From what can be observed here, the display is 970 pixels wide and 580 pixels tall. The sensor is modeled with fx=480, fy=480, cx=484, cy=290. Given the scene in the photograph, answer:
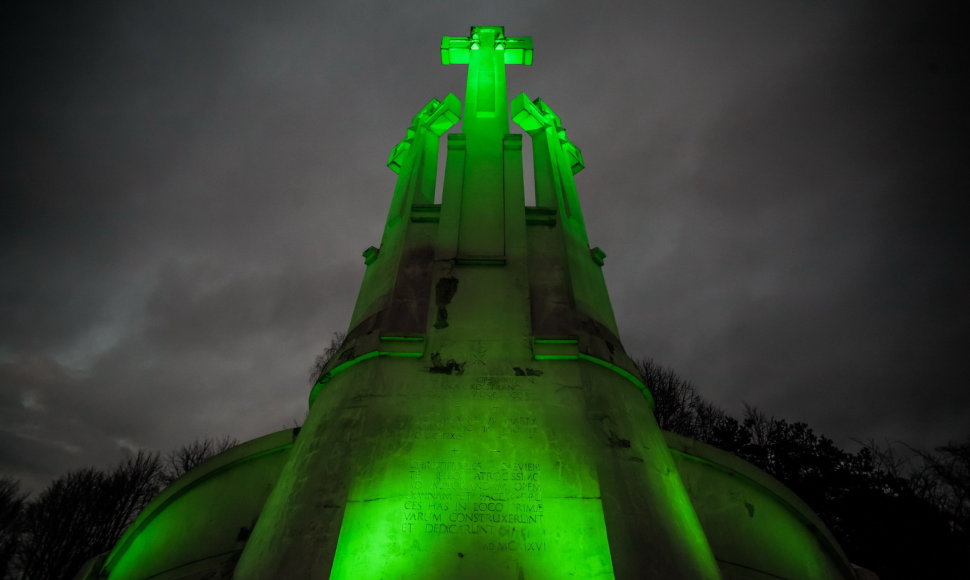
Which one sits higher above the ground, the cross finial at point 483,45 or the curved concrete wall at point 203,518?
the cross finial at point 483,45

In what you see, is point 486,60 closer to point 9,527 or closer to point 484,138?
point 484,138

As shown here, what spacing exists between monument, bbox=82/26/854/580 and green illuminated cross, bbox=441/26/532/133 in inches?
65.8

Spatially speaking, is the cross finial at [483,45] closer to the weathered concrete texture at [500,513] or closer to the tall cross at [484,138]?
the tall cross at [484,138]

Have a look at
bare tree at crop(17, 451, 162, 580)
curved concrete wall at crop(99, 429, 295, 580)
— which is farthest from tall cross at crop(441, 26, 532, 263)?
bare tree at crop(17, 451, 162, 580)

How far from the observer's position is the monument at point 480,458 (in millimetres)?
5246

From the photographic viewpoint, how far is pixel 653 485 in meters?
6.02

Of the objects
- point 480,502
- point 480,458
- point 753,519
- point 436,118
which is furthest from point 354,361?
point 436,118

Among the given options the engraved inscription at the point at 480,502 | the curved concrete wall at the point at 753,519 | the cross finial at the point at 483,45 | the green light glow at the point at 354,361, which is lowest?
the engraved inscription at the point at 480,502

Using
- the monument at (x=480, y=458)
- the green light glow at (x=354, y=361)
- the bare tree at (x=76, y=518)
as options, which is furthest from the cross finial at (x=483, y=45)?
the bare tree at (x=76, y=518)

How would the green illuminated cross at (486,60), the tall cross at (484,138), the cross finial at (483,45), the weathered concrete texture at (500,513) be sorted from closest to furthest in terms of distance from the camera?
the weathered concrete texture at (500,513), the tall cross at (484,138), the green illuminated cross at (486,60), the cross finial at (483,45)

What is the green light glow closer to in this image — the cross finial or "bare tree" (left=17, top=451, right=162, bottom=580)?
the cross finial

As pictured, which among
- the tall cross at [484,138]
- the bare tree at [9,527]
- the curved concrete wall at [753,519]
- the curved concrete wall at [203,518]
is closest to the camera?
the curved concrete wall at [753,519]

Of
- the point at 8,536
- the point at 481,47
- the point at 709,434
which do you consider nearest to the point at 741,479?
the point at 481,47

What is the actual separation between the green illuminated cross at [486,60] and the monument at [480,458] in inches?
65.8
